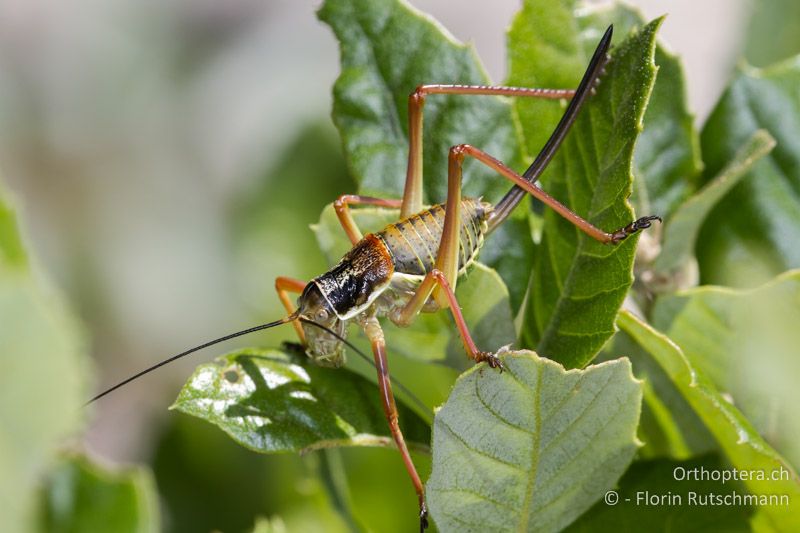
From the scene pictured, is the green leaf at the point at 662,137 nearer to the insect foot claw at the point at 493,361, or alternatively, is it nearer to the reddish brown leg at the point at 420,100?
the reddish brown leg at the point at 420,100

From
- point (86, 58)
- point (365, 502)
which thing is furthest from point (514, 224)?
point (86, 58)

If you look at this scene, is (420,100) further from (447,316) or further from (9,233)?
(9,233)

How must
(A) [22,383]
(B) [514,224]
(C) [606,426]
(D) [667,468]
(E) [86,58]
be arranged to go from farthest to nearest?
(E) [86,58]
(B) [514,224]
(D) [667,468]
(C) [606,426]
(A) [22,383]

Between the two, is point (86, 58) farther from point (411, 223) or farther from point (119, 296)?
point (411, 223)

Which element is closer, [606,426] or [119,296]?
[606,426]

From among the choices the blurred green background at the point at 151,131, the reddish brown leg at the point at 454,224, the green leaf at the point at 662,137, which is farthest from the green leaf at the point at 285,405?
the blurred green background at the point at 151,131

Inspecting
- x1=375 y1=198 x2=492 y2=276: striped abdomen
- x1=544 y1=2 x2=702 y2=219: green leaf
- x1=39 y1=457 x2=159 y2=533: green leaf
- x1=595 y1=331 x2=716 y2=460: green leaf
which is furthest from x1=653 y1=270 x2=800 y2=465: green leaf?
x1=39 y1=457 x2=159 y2=533: green leaf

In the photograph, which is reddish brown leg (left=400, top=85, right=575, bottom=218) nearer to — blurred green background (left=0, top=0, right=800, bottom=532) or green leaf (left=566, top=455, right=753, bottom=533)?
green leaf (left=566, top=455, right=753, bottom=533)
